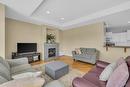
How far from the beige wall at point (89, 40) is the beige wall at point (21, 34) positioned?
2284mm

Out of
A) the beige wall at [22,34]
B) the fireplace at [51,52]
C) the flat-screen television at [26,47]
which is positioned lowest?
the fireplace at [51,52]

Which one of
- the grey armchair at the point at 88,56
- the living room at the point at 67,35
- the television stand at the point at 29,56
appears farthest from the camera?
the grey armchair at the point at 88,56

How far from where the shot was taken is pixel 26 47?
15.2 feet

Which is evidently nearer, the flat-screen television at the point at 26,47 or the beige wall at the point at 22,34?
the beige wall at the point at 22,34

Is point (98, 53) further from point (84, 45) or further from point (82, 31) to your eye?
point (82, 31)

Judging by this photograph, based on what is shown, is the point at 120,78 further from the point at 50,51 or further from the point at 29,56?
the point at 50,51

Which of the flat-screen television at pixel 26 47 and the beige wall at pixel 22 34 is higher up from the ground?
the beige wall at pixel 22 34

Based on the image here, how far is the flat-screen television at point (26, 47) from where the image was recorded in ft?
14.3

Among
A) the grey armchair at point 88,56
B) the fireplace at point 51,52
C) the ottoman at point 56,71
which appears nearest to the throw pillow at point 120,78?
the ottoman at point 56,71

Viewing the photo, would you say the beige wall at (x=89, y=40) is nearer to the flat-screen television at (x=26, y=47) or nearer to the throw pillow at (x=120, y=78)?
the flat-screen television at (x=26, y=47)

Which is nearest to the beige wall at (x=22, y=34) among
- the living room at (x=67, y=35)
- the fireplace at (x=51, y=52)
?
the living room at (x=67, y=35)

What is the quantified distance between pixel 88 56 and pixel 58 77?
2.28 meters

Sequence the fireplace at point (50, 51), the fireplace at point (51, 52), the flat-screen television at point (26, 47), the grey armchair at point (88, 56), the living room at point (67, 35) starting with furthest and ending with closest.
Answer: the fireplace at point (51, 52) → the fireplace at point (50, 51) → the flat-screen television at point (26, 47) → the grey armchair at point (88, 56) → the living room at point (67, 35)

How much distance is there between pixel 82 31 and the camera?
5.77m
